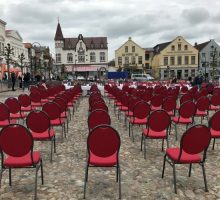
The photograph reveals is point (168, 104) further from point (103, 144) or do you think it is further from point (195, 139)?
point (103, 144)

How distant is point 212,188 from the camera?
512cm

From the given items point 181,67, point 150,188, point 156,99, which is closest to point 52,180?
point 150,188

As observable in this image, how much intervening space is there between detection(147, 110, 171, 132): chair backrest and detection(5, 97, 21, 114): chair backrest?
478 cm

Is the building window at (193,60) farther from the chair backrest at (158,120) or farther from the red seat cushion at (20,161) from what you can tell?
the red seat cushion at (20,161)

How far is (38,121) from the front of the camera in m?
6.57

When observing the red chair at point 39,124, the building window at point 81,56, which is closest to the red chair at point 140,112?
the red chair at point 39,124

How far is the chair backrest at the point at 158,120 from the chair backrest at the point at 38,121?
6.78 feet

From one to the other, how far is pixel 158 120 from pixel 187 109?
2217mm

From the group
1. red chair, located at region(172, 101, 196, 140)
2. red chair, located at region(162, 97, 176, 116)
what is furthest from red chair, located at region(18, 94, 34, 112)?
red chair, located at region(172, 101, 196, 140)

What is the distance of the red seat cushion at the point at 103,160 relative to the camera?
4.83m

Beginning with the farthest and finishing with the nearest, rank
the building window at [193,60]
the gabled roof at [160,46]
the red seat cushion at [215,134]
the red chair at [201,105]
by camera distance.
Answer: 1. the gabled roof at [160,46]
2. the building window at [193,60]
3. the red chair at [201,105]
4. the red seat cushion at [215,134]

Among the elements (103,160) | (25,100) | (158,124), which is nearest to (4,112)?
(25,100)

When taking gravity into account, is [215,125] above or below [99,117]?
below

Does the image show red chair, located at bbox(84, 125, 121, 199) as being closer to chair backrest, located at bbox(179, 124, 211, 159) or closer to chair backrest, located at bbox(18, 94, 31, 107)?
chair backrest, located at bbox(179, 124, 211, 159)
